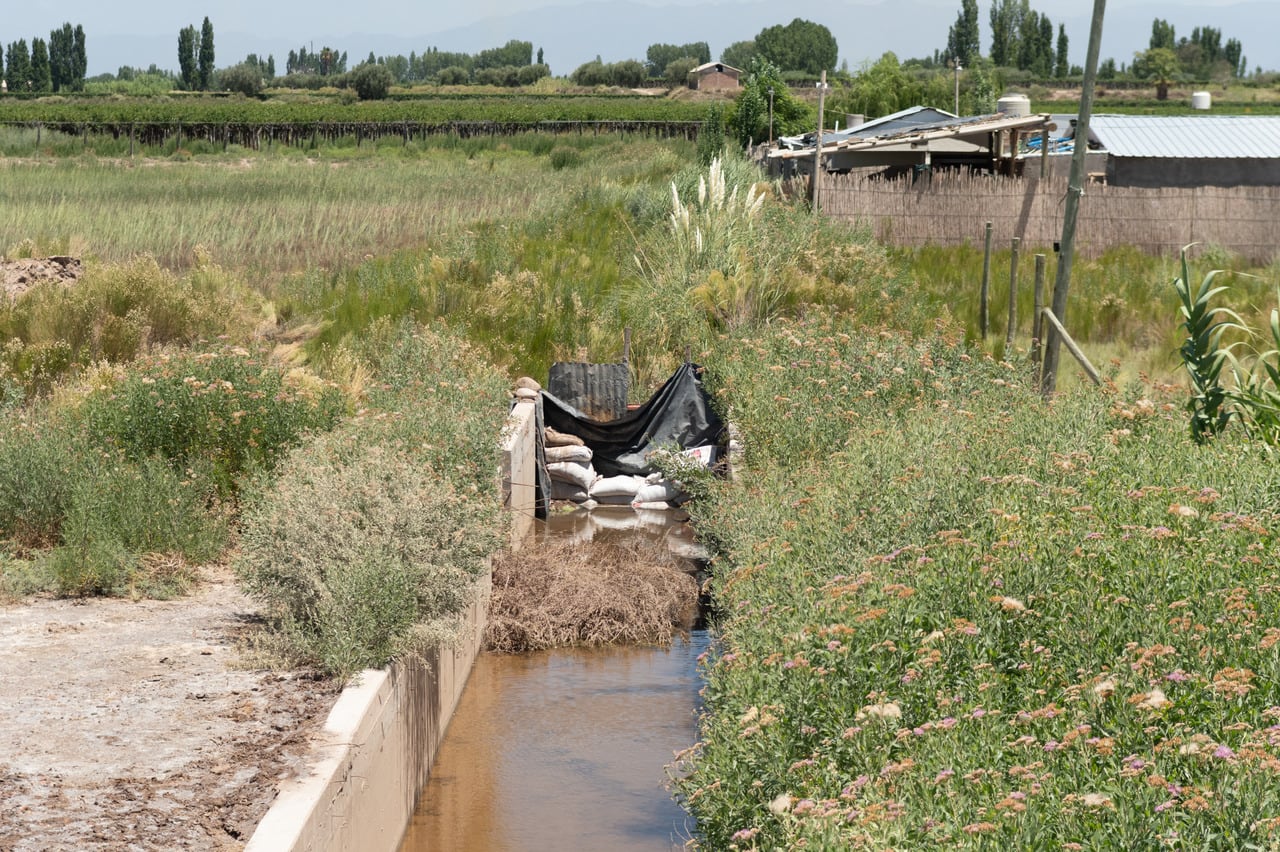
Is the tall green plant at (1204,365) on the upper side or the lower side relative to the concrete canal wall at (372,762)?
upper

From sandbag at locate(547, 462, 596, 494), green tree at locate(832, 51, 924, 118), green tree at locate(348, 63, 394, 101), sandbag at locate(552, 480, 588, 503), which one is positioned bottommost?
sandbag at locate(552, 480, 588, 503)

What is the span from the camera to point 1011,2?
146625 mm

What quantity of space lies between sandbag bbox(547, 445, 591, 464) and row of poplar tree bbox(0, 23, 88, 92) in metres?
130

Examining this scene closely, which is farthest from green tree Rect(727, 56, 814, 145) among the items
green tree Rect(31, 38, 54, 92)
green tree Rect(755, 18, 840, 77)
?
green tree Rect(755, 18, 840, 77)

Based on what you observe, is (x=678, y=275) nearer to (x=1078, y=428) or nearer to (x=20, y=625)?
(x=1078, y=428)

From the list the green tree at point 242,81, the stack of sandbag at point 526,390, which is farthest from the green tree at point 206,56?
the stack of sandbag at point 526,390

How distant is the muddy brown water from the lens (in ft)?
25.8

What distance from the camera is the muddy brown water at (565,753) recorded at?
7859 mm

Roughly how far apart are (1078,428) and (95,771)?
19.0 feet

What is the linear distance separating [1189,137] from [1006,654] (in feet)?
85.6

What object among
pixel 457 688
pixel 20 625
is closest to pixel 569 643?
pixel 457 688

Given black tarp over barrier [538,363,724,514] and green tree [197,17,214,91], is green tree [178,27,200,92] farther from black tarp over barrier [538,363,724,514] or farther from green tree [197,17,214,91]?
black tarp over barrier [538,363,724,514]

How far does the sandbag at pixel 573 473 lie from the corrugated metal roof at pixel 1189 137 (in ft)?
53.3

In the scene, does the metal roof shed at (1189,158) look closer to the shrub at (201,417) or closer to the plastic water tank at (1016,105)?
the plastic water tank at (1016,105)
